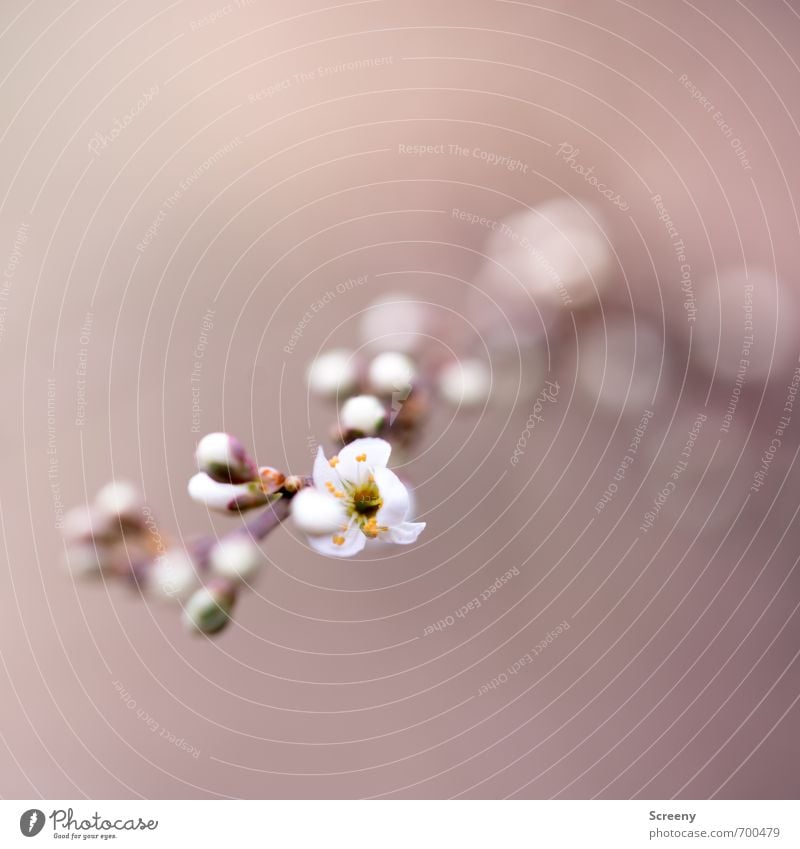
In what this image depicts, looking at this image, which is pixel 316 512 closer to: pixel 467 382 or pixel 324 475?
pixel 324 475

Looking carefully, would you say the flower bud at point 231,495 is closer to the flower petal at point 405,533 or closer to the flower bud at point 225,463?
the flower bud at point 225,463

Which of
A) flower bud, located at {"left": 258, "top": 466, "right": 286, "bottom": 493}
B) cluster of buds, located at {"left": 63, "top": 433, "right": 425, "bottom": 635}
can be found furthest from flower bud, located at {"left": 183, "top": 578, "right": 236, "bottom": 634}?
flower bud, located at {"left": 258, "top": 466, "right": 286, "bottom": 493}

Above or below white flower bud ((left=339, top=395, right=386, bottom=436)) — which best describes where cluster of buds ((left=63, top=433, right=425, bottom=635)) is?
below
